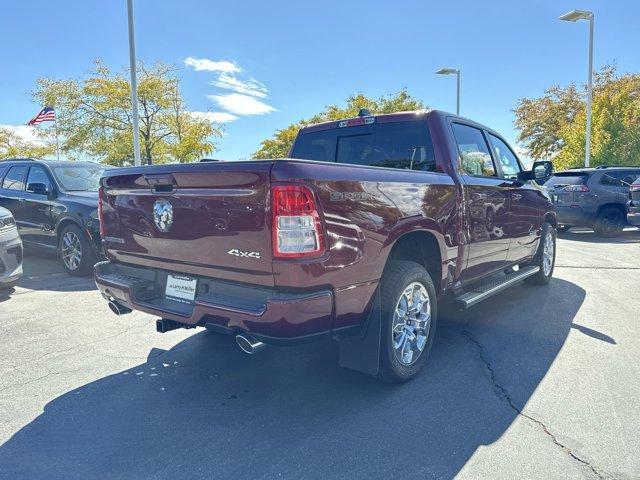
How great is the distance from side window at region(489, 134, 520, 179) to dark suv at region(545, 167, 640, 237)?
701 centimetres

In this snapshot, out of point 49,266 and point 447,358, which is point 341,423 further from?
point 49,266

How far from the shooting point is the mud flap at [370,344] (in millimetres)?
2965

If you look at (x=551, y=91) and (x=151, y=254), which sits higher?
(x=551, y=91)

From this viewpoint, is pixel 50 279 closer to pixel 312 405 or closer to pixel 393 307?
pixel 312 405

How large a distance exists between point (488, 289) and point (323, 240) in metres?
2.41

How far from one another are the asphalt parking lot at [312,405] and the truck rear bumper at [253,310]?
62 cm

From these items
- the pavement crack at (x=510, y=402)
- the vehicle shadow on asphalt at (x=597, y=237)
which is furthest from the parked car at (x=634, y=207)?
the pavement crack at (x=510, y=402)

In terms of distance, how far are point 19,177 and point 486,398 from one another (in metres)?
8.13

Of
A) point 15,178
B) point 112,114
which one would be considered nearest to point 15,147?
point 112,114

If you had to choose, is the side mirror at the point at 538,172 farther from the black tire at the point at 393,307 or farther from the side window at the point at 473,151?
the black tire at the point at 393,307

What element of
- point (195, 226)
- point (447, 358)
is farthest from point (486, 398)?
point (195, 226)

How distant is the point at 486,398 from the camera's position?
3133mm

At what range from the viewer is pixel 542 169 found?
5.36 m

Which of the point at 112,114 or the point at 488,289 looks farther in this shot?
the point at 112,114
